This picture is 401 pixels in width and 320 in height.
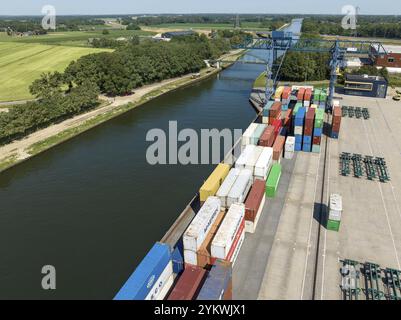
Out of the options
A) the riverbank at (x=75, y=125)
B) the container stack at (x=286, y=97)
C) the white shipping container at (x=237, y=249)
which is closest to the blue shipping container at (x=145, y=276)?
the white shipping container at (x=237, y=249)

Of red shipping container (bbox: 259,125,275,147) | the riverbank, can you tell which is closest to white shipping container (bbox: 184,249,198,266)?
red shipping container (bbox: 259,125,275,147)

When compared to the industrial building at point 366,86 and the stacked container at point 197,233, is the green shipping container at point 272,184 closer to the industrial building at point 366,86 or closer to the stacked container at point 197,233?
the stacked container at point 197,233

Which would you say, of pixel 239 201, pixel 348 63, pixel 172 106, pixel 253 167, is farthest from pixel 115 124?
pixel 348 63

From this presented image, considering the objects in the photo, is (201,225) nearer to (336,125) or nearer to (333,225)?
(333,225)

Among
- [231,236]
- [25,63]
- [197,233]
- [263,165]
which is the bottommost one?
[231,236]

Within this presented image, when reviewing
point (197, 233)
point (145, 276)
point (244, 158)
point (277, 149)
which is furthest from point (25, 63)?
point (145, 276)

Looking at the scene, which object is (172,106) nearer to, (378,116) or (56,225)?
(378,116)
